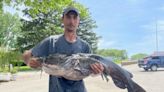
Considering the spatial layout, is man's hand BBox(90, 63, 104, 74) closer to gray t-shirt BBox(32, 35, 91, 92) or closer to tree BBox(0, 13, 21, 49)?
gray t-shirt BBox(32, 35, 91, 92)

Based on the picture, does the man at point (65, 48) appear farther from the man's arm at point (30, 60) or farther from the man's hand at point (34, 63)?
the man's hand at point (34, 63)

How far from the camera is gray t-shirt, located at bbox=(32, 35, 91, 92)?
15.5 feet

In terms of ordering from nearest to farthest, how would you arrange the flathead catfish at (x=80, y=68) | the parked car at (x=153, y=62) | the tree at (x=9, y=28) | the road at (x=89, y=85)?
1. the flathead catfish at (x=80, y=68)
2. the road at (x=89, y=85)
3. the parked car at (x=153, y=62)
4. the tree at (x=9, y=28)

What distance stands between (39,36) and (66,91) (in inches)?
2061

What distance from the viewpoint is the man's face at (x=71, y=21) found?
15.5 ft

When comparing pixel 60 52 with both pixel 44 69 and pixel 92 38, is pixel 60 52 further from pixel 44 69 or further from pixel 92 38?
pixel 92 38

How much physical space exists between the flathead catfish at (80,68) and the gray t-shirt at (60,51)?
0.88 ft

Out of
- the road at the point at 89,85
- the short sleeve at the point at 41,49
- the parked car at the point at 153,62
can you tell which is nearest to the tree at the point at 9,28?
the parked car at the point at 153,62

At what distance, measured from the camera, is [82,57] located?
14.4 ft

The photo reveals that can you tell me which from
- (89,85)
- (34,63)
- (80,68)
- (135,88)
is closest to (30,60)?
(34,63)

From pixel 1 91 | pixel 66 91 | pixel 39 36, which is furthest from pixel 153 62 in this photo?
pixel 66 91

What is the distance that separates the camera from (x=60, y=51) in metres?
4.77

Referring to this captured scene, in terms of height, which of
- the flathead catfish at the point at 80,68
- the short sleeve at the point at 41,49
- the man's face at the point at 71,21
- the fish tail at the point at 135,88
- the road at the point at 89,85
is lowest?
the road at the point at 89,85

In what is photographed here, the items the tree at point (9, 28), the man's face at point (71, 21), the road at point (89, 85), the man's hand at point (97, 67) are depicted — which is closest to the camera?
the man's hand at point (97, 67)
